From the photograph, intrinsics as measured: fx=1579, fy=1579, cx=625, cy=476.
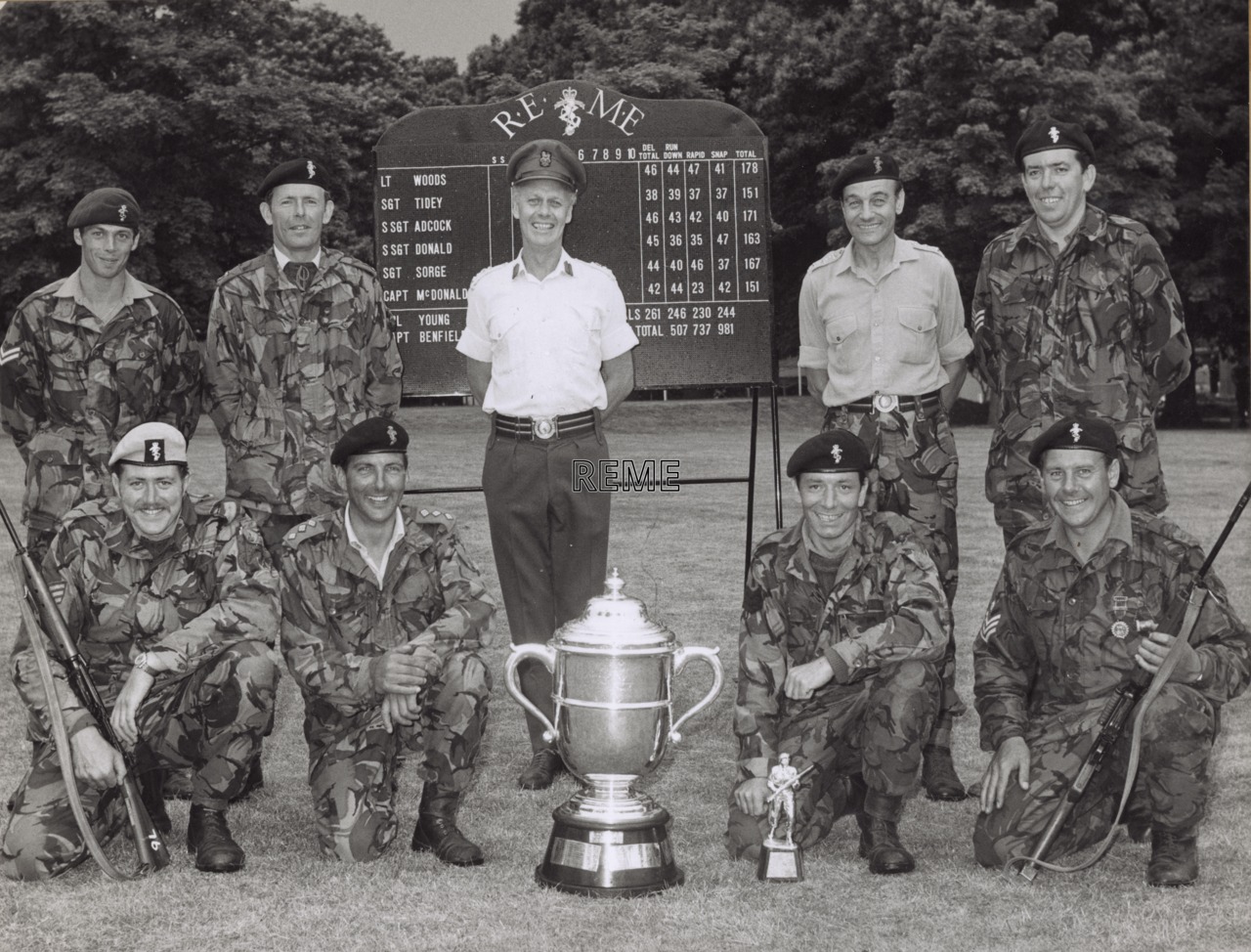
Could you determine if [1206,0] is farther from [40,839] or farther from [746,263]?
[40,839]

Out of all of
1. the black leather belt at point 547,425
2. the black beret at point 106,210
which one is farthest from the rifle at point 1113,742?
the black beret at point 106,210

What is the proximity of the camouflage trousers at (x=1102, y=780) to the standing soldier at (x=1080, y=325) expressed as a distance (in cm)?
113

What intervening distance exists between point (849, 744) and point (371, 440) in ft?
5.97

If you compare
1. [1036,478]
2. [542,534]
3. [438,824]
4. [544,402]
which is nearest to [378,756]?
[438,824]

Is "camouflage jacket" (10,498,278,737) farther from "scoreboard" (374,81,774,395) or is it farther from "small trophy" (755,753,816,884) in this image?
"scoreboard" (374,81,774,395)

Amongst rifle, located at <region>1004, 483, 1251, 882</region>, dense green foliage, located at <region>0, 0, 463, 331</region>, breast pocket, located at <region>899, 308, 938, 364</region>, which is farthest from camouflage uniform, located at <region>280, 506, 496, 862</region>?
dense green foliage, located at <region>0, 0, 463, 331</region>

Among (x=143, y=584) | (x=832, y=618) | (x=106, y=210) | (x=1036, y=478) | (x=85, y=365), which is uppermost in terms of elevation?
(x=106, y=210)

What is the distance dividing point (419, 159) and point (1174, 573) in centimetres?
412

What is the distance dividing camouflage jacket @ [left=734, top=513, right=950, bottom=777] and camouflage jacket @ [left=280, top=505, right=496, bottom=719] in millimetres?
902

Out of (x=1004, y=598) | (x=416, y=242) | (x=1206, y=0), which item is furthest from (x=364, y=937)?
(x=1206, y=0)

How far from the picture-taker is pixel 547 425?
5863mm

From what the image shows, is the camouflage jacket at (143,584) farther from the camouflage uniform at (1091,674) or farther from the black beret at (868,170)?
the black beret at (868,170)

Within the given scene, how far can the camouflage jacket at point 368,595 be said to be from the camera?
5.16 meters

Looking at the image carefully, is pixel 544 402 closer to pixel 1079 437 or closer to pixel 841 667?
pixel 841 667
